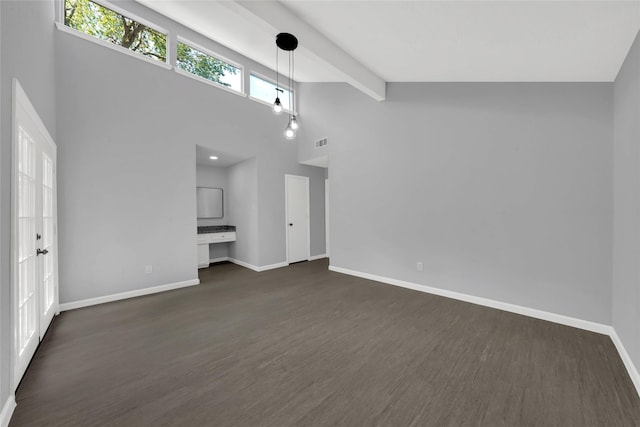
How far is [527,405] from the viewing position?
172cm

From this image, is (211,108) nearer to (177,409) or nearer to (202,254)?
(202,254)

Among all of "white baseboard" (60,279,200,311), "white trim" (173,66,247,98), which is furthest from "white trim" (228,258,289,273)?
"white trim" (173,66,247,98)

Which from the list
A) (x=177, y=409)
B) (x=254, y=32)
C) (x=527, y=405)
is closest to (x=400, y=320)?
(x=527, y=405)

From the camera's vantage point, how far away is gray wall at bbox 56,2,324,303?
3408 mm

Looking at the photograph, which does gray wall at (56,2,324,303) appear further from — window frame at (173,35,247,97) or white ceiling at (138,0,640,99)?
white ceiling at (138,0,640,99)

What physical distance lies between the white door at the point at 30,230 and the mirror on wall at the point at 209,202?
3.01 meters

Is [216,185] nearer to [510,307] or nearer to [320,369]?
[320,369]

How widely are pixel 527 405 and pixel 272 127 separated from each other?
223 inches

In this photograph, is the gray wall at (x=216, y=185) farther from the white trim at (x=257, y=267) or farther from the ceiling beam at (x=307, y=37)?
the ceiling beam at (x=307, y=37)

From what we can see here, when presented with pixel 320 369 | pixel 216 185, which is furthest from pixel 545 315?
pixel 216 185

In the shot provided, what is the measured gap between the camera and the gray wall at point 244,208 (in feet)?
18.1

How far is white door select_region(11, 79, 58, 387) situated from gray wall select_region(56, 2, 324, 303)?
41 centimetres

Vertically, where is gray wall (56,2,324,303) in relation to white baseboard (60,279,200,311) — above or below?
above

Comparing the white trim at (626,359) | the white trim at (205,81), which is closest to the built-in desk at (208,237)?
the white trim at (205,81)
